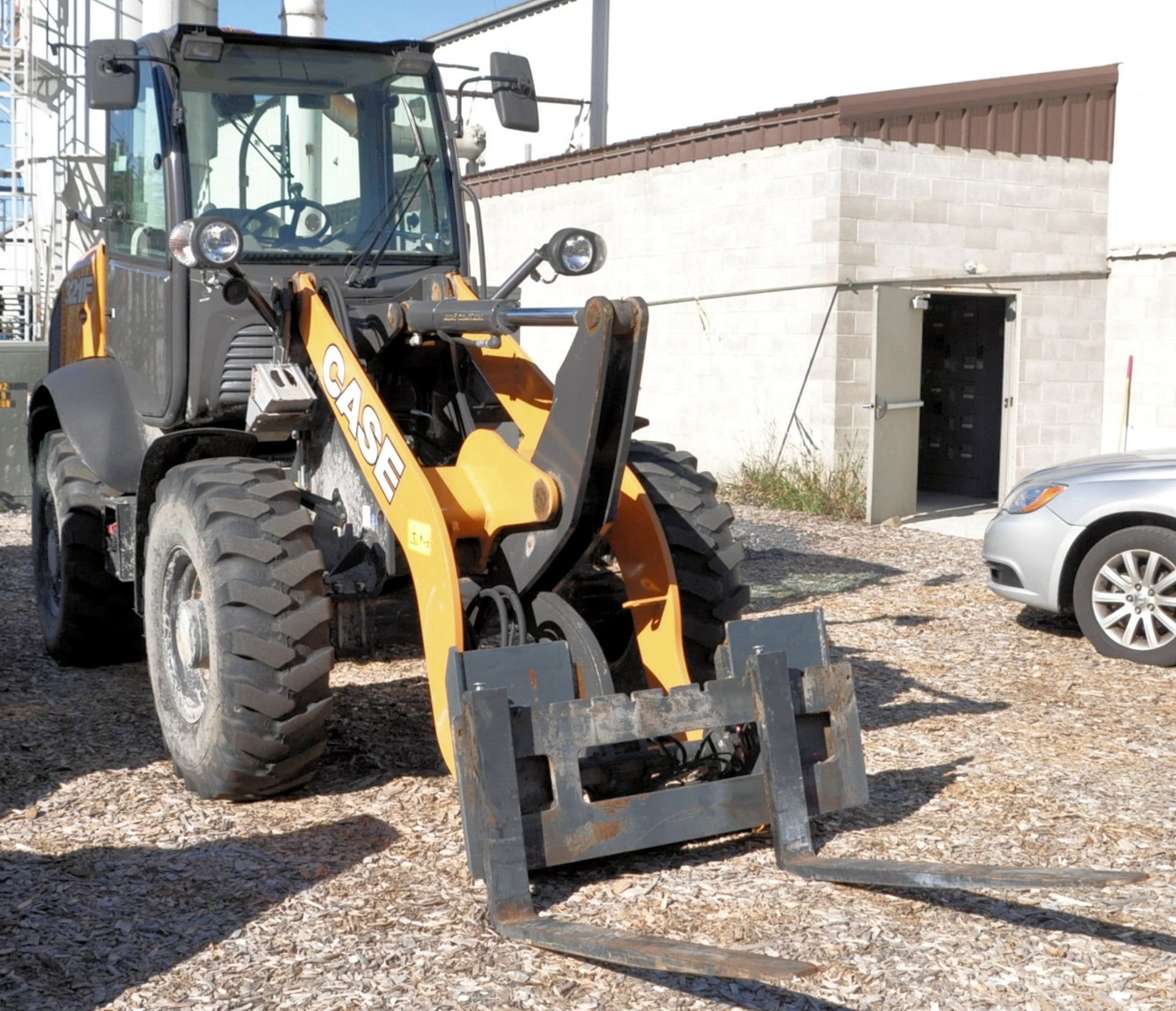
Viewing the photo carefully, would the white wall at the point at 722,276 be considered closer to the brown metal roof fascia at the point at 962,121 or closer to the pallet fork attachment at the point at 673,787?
the brown metal roof fascia at the point at 962,121

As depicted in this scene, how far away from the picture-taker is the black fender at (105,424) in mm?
6973

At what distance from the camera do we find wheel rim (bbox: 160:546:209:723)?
5.52 meters

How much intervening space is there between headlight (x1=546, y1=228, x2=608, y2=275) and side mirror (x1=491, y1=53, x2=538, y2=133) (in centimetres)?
112

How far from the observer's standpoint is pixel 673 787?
490cm

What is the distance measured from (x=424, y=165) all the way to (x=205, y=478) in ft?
6.55

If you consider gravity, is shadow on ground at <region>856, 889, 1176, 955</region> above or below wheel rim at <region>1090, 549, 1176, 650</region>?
below

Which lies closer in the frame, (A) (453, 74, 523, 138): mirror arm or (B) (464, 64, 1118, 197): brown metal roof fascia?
(A) (453, 74, 523, 138): mirror arm

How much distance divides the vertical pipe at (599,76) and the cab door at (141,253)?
15.9m

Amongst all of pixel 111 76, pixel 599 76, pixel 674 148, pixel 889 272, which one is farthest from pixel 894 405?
pixel 599 76

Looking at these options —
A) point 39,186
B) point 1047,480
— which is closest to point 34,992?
point 1047,480

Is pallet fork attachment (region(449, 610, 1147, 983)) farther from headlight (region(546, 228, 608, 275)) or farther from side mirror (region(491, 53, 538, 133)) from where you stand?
side mirror (region(491, 53, 538, 133))

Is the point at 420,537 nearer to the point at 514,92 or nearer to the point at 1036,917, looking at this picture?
the point at 1036,917

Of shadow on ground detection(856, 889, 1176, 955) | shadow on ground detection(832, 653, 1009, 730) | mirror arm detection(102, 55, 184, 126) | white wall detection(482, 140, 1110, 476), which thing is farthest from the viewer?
white wall detection(482, 140, 1110, 476)

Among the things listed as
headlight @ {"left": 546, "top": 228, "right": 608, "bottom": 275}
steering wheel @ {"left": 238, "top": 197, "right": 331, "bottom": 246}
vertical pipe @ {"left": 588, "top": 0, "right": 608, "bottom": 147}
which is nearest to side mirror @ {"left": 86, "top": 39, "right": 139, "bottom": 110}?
steering wheel @ {"left": 238, "top": 197, "right": 331, "bottom": 246}
